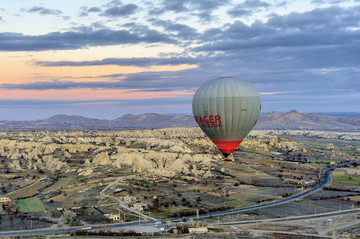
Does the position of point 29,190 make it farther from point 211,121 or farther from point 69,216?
point 211,121

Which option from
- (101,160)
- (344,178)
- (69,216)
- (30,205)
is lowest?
(344,178)

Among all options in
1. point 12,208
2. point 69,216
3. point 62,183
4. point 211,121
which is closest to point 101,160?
point 62,183

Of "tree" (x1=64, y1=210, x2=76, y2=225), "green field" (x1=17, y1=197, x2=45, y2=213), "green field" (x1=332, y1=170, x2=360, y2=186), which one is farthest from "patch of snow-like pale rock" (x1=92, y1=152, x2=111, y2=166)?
"green field" (x1=332, y1=170, x2=360, y2=186)

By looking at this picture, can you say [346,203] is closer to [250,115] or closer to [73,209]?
[250,115]

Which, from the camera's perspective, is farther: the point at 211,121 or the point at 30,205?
the point at 30,205

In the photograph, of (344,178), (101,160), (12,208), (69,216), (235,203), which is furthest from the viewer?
(101,160)

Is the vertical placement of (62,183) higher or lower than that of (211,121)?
lower
